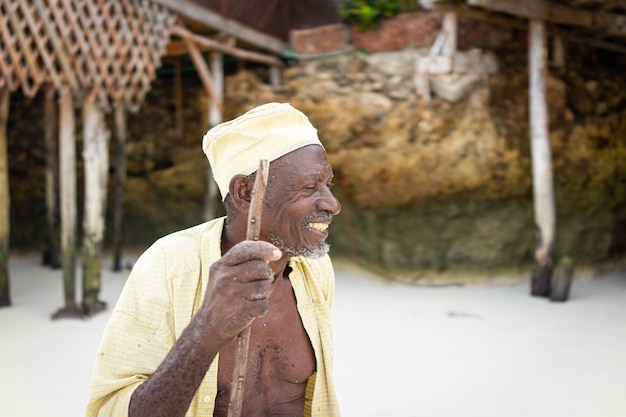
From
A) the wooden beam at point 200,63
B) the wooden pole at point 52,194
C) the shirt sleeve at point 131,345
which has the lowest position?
the wooden pole at point 52,194

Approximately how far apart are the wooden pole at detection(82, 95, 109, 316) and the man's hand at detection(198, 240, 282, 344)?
4.66 meters

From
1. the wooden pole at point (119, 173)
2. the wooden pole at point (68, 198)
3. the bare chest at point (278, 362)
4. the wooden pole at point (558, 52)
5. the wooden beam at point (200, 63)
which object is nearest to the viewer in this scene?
the bare chest at point (278, 362)

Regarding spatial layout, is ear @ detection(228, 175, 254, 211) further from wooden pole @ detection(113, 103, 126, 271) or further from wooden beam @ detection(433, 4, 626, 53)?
wooden pole @ detection(113, 103, 126, 271)

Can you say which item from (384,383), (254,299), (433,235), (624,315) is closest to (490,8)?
(433,235)

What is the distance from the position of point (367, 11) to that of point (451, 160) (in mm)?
1978

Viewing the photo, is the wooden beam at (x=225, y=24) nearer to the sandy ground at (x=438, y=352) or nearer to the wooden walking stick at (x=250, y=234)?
the sandy ground at (x=438, y=352)

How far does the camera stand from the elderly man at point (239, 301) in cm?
152

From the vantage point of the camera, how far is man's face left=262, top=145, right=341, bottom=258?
187cm

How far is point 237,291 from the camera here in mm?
1498

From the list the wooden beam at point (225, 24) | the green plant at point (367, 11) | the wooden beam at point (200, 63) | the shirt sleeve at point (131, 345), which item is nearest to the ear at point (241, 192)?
the shirt sleeve at point (131, 345)

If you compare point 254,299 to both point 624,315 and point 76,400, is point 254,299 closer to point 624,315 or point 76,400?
point 76,400

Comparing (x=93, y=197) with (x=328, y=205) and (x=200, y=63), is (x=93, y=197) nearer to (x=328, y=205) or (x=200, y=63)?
(x=200, y=63)

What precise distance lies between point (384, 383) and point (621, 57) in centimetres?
610

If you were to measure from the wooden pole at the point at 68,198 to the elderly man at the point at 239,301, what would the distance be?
13.7ft
